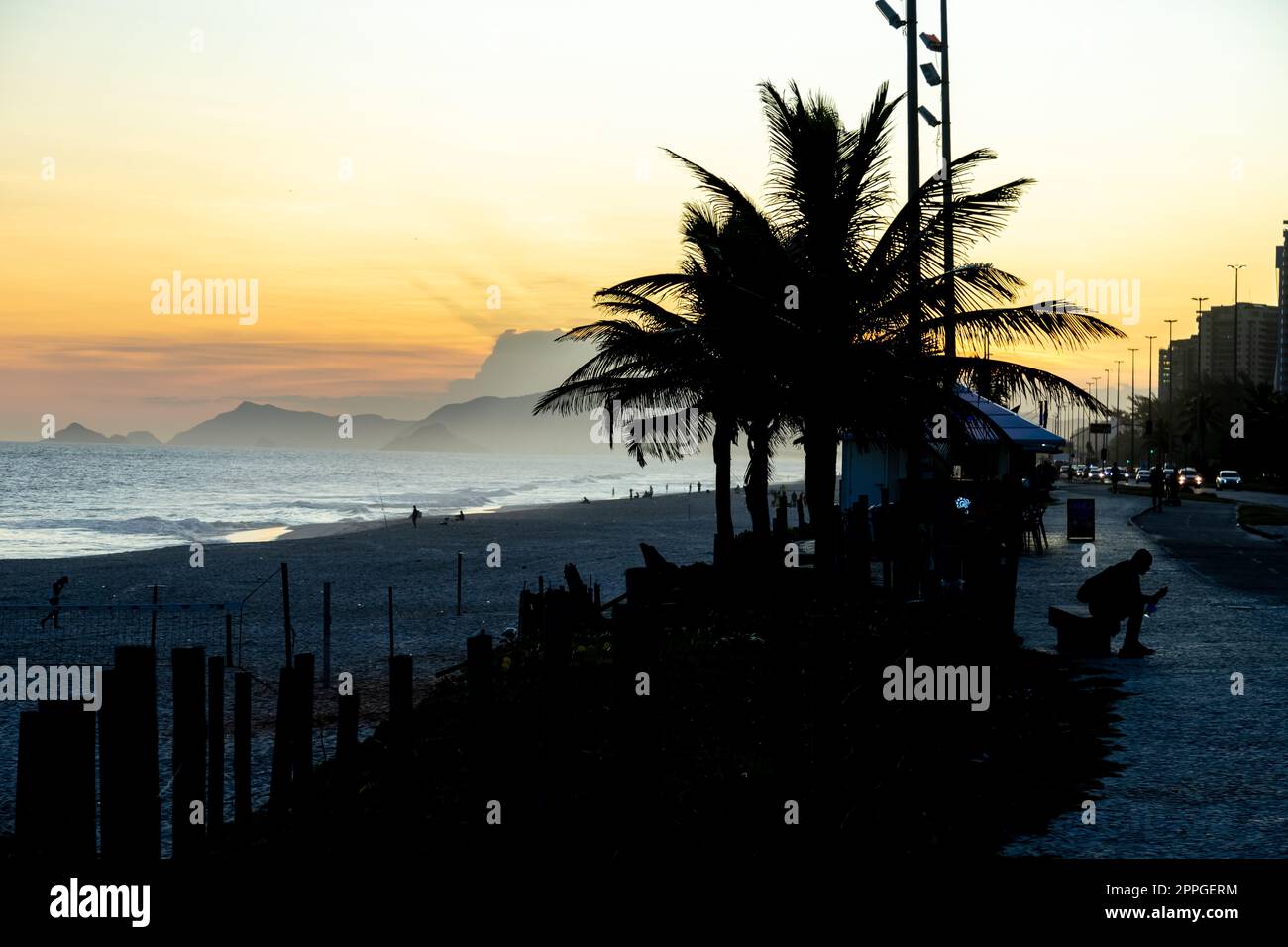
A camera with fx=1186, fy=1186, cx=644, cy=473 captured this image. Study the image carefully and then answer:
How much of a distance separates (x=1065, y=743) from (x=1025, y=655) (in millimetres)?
4804

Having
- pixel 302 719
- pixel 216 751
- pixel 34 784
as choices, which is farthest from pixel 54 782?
pixel 302 719

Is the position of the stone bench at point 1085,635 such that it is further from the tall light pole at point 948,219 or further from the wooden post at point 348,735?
the wooden post at point 348,735

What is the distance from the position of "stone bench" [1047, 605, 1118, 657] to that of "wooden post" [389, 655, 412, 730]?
10.0 meters

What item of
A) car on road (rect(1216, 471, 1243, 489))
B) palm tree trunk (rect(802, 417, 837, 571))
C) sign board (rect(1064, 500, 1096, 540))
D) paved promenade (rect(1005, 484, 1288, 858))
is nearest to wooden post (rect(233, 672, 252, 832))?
paved promenade (rect(1005, 484, 1288, 858))

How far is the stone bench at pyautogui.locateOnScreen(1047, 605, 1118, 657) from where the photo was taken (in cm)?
1544

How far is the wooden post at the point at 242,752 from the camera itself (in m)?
8.52

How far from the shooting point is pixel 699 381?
85.5ft

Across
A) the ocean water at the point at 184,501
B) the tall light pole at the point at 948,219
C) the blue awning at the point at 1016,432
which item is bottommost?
the ocean water at the point at 184,501

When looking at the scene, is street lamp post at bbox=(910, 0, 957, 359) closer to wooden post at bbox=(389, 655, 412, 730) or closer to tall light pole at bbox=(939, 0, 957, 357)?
tall light pole at bbox=(939, 0, 957, 357)

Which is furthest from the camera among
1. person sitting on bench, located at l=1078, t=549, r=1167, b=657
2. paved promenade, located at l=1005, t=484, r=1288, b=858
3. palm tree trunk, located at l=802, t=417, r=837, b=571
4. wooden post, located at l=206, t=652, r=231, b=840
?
palm tree trunk, located at l=802, t=417, r=837, b=571

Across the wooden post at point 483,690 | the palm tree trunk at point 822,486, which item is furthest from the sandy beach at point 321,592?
the palm tree trunk at point 822,486

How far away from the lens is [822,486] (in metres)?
20.7

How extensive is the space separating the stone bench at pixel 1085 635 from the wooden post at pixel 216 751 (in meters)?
10.9
